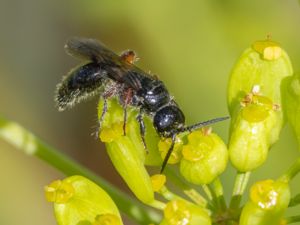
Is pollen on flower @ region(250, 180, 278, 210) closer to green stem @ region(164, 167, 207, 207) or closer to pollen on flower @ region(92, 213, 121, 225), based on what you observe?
green stem @ region(164, 167, 207, 207)

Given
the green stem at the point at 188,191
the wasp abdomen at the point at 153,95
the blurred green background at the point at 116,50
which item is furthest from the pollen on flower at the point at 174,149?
the blurred green background at the point at 116,50

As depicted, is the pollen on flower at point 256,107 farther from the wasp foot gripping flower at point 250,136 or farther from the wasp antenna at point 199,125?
the wasp antenna at point 199,125

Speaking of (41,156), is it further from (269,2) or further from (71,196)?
(269,2)

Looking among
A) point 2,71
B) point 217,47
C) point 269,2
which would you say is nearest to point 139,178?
point 217,47

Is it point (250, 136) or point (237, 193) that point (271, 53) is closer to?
point (250, 136)

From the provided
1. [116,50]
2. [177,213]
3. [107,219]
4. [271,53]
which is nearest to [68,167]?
[107,219]
